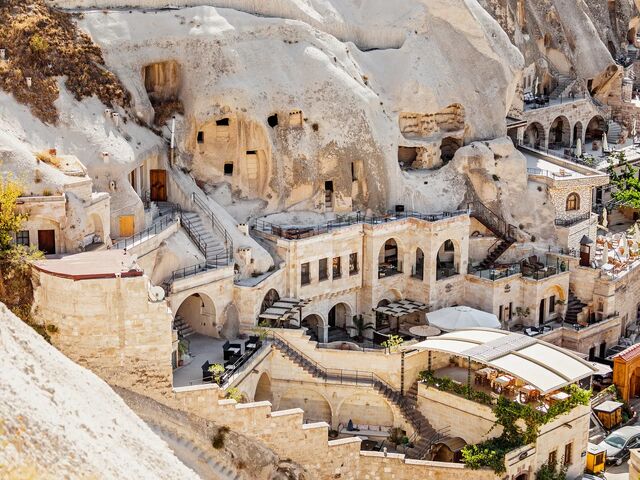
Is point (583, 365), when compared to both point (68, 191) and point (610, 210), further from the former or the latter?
point (610, 210)

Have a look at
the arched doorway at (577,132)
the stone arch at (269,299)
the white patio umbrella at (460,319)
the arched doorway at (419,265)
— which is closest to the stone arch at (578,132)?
the arched doorway at (577,132)

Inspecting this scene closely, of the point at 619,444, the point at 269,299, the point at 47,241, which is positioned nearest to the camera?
the point at 47,241

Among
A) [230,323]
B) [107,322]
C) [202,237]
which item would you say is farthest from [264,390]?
[107,322]

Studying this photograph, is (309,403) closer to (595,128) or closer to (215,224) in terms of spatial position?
(215,224)

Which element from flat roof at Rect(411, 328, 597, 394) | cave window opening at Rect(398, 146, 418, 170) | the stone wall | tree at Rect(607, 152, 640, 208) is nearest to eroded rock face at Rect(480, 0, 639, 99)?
tree at Rect(607, 152, 640, 208)

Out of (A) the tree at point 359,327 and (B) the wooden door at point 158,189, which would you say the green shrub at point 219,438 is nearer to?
(B) the wooden door at point 158,189
